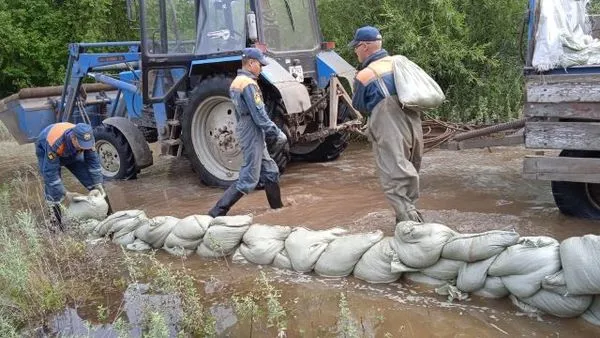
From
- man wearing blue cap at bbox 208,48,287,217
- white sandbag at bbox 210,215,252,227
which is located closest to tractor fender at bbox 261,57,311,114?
man wearing blue cap at bbox 208,48,287,217

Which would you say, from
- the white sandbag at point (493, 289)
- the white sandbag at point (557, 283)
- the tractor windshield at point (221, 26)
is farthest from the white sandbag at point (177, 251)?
the white sandbag at point (557, 283)

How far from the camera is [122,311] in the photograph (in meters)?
3.63

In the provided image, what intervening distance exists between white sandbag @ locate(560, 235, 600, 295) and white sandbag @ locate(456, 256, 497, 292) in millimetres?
422

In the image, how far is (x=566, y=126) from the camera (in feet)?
13.5

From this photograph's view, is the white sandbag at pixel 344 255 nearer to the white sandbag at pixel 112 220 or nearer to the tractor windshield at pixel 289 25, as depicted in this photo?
the white sandbag at pixel 112 220

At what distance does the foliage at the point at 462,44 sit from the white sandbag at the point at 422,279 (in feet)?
16.1

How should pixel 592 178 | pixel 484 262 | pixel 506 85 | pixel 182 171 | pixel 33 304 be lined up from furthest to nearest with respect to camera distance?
pixel 506 85 → pixel 182 171 → pixel 592 178 → pixel 33 304 → pixel 484 262

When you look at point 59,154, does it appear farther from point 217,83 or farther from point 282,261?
point 282,261

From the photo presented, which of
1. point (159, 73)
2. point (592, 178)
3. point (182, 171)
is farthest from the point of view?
point (182, 171)

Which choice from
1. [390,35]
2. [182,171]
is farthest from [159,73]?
[390,35]

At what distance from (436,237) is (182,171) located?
4.96 m

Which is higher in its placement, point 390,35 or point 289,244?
point 390,35

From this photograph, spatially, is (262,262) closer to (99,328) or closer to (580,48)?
(99,328)

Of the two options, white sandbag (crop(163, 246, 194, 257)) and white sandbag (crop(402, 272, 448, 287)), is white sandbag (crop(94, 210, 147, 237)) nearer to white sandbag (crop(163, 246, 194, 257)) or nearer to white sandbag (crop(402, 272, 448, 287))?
white sandbag (crop(163, 246, 194, 257))
